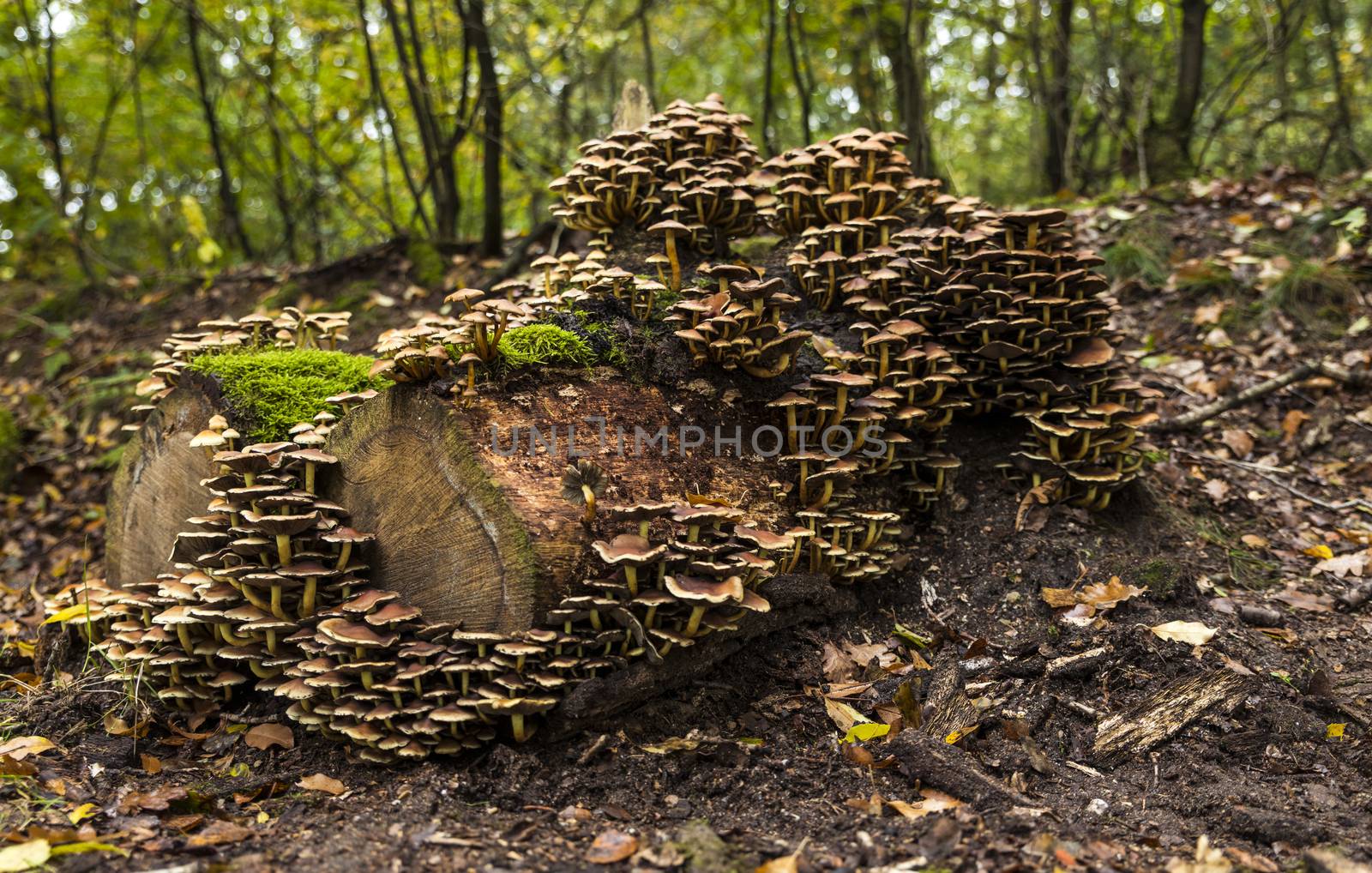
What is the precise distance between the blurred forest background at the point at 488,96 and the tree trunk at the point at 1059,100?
6cm

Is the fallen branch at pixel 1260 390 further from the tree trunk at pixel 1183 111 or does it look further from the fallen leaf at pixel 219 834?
the fallen leaf at pixel 219 834

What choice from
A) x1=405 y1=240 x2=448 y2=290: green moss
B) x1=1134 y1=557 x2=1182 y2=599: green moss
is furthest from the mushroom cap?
x1=405 y1=240 x2=448 y2=290: green moss

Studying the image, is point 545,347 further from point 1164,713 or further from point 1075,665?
point 1164,713

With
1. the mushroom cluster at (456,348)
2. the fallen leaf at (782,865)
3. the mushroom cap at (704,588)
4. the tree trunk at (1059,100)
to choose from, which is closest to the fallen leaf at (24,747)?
the mushroom cluster at (456,348)

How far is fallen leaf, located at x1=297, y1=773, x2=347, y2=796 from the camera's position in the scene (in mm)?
3646

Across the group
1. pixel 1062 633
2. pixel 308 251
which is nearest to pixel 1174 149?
pixel 1062 633

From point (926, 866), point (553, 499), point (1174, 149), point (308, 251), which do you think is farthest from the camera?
point (308, 251)

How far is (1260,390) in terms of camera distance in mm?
6773

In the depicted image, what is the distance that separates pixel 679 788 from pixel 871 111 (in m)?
9.10

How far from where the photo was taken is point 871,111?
1041cm

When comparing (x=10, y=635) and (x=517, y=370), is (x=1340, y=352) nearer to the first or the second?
(x=517, y=370)

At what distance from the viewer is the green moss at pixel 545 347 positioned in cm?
429

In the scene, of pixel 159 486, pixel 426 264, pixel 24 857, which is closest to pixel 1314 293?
pixel 426 264

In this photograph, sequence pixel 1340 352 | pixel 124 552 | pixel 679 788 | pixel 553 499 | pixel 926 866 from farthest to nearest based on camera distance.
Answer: pixel 1340 352 < pixel 124 552 < pixel 553 499 < pixel 679 788 < pixel 926 866
